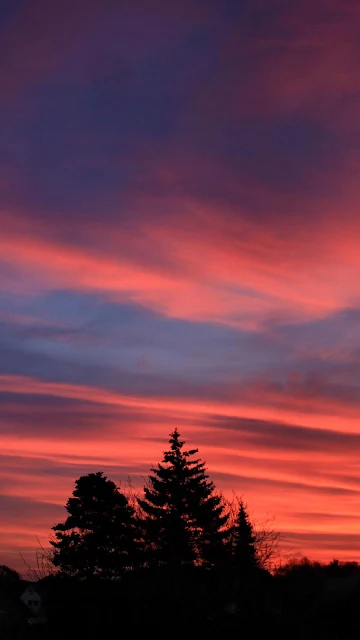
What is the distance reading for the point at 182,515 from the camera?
60.1m

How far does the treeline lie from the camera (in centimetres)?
4803

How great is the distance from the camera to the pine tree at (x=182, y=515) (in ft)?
169

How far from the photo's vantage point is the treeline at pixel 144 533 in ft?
158

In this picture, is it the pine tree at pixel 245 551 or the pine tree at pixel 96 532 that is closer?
the pine tree at pixel 245 551

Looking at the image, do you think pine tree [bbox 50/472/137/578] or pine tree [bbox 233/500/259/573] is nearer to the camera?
pine tree [bbox 233/500/259/573]

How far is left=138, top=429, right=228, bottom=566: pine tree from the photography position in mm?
51469

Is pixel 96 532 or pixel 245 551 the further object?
pixel 96 532

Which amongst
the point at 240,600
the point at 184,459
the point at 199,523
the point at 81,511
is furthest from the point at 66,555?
the point at 240,600

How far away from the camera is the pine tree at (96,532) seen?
50.0 metres

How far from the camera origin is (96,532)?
172 feet

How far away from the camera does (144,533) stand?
5506 centimetres

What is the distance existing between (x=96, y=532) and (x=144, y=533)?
13.9ft

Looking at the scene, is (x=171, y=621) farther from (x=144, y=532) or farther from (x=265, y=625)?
(x=144, y=532)

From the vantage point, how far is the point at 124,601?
33.9m
